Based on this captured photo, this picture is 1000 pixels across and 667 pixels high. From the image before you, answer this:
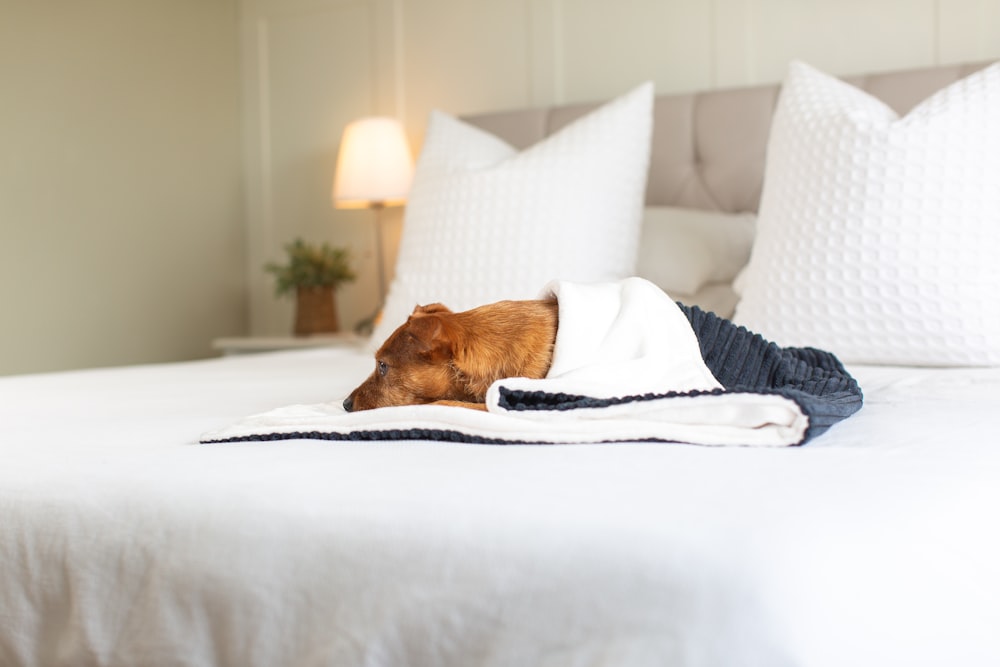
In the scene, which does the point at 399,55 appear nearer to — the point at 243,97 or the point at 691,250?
the point at 243,97

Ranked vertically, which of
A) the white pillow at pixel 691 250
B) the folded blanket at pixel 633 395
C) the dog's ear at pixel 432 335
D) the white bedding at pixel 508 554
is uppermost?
the white pillow at pixel 691 250

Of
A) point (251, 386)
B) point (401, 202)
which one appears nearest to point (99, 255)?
point (401, 202)

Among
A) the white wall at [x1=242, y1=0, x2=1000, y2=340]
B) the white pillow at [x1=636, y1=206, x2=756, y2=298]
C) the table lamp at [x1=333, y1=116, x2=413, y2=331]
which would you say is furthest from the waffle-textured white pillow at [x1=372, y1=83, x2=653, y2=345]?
the table lamp at [x1=333, y1=116, x2=413, y2=331]

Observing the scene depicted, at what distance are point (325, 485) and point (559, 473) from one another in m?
0.20

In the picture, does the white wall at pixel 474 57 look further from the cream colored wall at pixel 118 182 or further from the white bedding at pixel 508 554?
the white bedding at pixel 508 554

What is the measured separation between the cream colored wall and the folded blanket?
7.42ft

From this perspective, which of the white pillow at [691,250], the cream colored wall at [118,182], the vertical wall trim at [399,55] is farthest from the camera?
the vertical wall trim at [399,55]

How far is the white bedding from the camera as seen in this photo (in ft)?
2.13

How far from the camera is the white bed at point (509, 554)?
0.65 m

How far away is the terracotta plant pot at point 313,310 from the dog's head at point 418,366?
7.28 feet

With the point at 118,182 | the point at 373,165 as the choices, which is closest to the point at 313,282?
the point at 373,165

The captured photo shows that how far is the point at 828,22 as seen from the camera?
267 centimetres

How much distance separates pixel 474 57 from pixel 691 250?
4.52ft

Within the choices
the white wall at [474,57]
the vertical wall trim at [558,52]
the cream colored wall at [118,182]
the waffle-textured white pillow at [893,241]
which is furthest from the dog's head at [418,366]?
the cream colored wall at [118,182]
